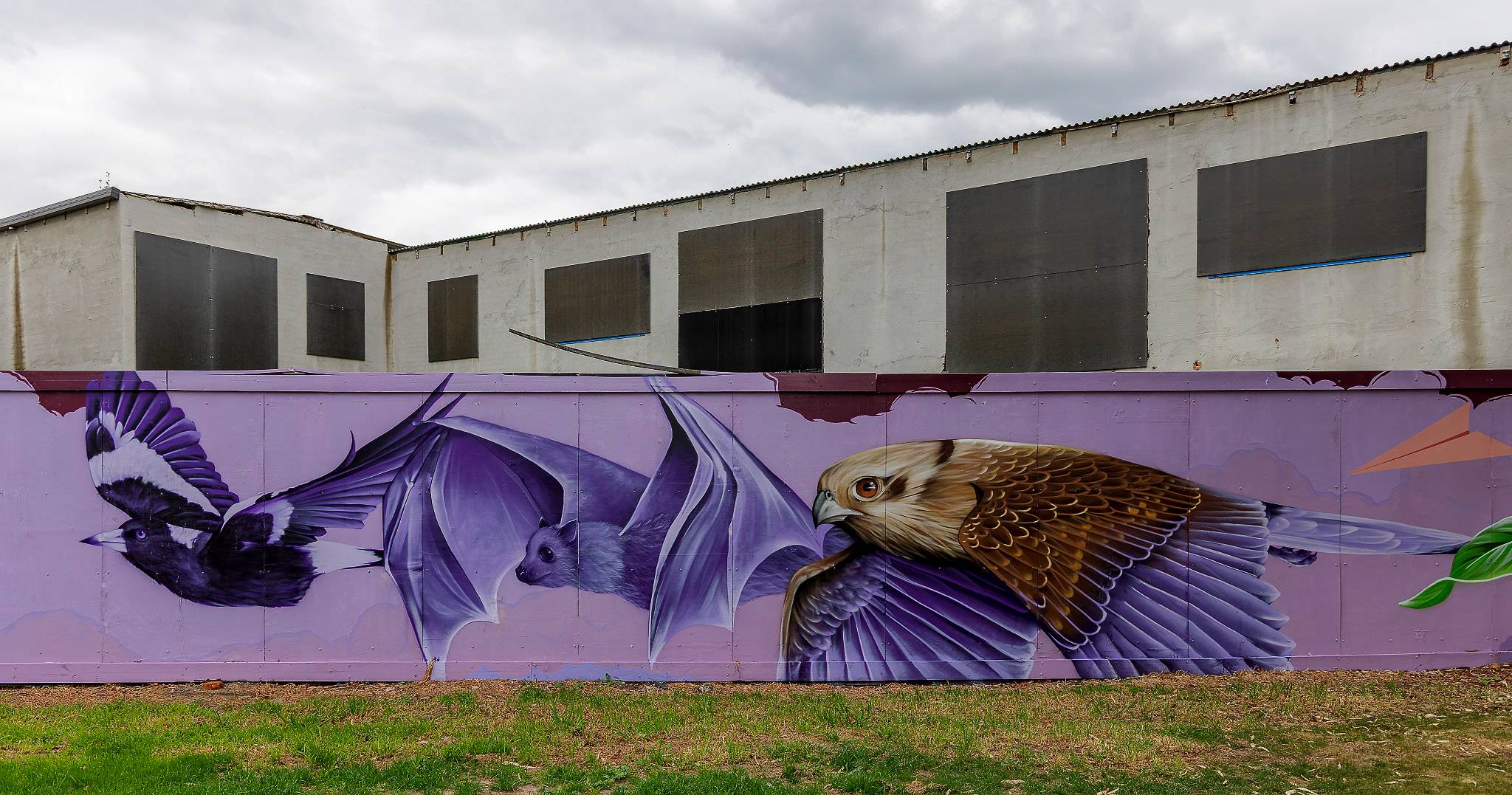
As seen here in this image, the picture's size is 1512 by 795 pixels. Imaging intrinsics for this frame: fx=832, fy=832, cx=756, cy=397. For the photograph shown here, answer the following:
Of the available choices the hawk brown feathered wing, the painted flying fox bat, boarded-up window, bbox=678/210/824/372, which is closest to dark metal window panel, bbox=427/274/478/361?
boarded-up window, bbox=678/210/824/372

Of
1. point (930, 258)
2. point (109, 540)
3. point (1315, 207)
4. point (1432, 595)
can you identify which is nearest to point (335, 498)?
point (109, 540)

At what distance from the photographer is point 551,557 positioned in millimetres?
6199

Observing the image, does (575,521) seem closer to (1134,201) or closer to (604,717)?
(604,717)

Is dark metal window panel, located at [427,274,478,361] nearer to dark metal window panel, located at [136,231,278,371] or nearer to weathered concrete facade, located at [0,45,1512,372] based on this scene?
weathered concrete facade, located at [0,45,1512,372]

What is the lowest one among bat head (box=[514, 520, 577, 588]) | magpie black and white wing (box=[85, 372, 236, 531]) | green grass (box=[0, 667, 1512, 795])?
green grass (box=[0, 667, 1512, 795])

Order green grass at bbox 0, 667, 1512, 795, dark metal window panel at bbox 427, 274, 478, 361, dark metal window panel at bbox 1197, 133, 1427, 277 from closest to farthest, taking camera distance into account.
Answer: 1. green grass at bbox 0, 667, 1512, 795
2. dark metal window panel at bbox 1197, 133, 1427, 277
3. dark metal window panel at bbox 427, 274, 478, 361

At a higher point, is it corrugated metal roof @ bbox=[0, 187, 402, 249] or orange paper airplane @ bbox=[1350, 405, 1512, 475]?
corrugated metal roof @ bbox=[0, 187, 402, 249]

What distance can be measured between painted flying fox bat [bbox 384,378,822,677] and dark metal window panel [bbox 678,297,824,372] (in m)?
13.8

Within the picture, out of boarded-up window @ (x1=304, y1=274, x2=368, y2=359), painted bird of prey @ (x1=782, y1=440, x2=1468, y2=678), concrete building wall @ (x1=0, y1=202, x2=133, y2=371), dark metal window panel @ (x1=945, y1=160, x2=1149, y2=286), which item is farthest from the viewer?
boarded-up window @ (x1=304, y1=274, x2=368, y2=359)

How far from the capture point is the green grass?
13.8 ft

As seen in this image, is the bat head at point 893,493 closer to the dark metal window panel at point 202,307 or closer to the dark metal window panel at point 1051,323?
the dark metal window panel at point 1051,323

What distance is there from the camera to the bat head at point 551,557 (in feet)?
20.3

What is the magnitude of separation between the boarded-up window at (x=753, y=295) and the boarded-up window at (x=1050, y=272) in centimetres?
338

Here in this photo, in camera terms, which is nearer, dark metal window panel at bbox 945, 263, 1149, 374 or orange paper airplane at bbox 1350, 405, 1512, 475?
orange paper airplane at bbox 1350, 405, 1512, 475
